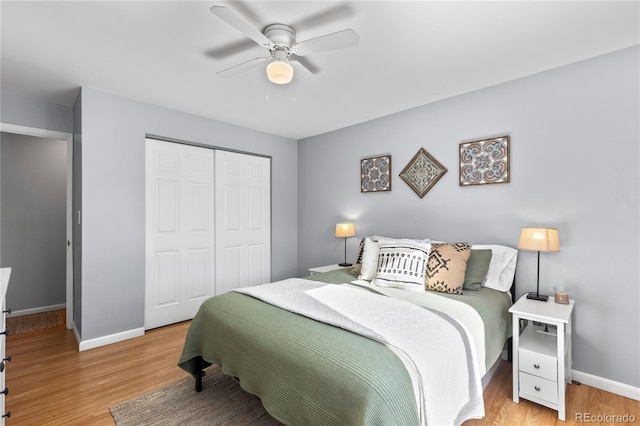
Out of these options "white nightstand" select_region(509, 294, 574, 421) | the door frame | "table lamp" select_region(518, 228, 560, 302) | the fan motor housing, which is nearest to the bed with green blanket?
"white nightstand" select_region(509, 294, 574, 421)

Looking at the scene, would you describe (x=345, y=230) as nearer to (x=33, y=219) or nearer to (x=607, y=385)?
(x=607, y=385)

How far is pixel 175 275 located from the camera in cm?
355

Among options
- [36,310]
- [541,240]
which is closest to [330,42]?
[541,240]

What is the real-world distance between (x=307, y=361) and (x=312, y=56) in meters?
2.03

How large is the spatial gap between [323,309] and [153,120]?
2.82 metres

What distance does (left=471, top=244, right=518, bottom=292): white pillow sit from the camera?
2506mm

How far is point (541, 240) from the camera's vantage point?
2.23 m

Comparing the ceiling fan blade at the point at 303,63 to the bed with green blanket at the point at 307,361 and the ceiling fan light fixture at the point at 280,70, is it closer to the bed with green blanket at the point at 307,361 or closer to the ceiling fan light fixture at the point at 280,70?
the ceiling fan light fixture at the point at 280,70

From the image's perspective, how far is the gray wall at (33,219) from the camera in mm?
3824

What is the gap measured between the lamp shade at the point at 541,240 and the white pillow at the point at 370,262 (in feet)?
3.84

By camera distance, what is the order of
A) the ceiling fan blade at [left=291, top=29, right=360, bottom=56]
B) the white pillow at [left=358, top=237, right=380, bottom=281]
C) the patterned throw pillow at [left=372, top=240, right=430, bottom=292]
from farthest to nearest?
the white pillow at [left=358, top=237, right=380, bottom=281] → the patterned throw pillow at [left=372, top=240, right=430, bottom=292] → the ceiling fan blade at [left=291, top=29, right=360, bottom=56]

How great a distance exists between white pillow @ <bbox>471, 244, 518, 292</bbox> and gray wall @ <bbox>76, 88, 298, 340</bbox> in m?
3.38

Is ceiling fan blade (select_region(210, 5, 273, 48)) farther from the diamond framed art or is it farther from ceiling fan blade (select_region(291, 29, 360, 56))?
the diamond framed art

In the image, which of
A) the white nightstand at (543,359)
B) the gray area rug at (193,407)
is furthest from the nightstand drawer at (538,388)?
the gray area rug at (193,407)
